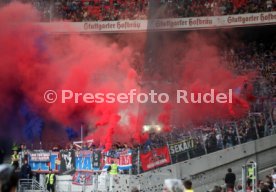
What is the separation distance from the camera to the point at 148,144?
19.8m

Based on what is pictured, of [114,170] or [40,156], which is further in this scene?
[40,156]

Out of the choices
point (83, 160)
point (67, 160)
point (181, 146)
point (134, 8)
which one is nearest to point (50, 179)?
point (83, 160)

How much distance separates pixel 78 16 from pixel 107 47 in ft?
8.44

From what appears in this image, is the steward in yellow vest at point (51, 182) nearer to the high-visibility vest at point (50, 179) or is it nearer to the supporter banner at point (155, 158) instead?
the high-visibility vest at point (50, 179)

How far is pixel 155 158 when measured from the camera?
741 inches

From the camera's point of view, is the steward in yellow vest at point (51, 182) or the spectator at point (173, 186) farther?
the steward in yellow vest at point (51, 182)

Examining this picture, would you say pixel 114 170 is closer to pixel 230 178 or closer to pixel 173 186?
pixel 230 178

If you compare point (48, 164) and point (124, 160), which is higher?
point (48, 164)

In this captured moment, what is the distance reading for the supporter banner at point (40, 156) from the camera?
21.2 meters

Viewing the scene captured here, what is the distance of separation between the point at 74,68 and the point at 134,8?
13.1 feet

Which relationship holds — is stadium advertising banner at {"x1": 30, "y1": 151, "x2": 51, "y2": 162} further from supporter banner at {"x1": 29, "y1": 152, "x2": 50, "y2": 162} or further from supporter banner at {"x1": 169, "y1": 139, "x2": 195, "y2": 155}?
supporter banner at {"x1": 169, "y1": 139, "x2": 195, "y2": 155}

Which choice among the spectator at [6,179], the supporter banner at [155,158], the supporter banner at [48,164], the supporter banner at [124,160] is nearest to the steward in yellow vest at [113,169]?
the supporter banner at [124,160]

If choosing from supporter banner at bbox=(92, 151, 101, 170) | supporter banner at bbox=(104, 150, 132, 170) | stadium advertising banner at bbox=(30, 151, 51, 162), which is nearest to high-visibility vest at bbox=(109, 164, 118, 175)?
supporter banner at bbox=(104, 150, 132, 170)

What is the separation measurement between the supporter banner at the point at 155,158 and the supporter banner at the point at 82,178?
1748 mm
